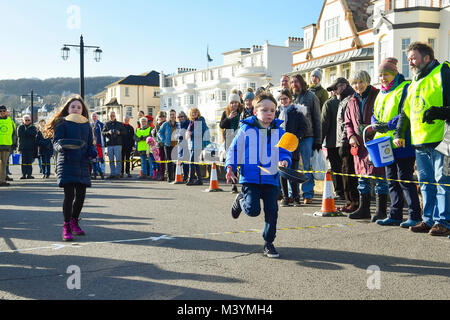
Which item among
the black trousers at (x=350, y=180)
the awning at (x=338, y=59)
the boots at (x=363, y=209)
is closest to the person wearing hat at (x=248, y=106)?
the black trousers at (x=350, y=180)

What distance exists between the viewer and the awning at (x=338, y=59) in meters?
36.2

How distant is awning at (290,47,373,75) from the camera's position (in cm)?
3622

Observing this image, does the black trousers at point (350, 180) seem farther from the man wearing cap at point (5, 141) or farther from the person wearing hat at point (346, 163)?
the man wearing cap at point (5, 141)

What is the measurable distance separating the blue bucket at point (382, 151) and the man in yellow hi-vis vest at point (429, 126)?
0.53ft

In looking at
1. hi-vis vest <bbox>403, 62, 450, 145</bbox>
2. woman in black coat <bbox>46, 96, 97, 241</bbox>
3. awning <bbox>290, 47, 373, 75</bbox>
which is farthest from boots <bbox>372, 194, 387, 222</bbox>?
awning <bbox>290, 47, 373, 75</bbox>

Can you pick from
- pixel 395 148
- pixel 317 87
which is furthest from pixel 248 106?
pixel 395 148

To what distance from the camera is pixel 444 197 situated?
250 inches

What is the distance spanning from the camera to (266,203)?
5473mm

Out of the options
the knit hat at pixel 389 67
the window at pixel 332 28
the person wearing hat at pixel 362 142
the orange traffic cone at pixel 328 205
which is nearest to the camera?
the knit hat at pixel 389 67

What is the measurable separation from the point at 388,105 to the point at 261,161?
9.03 ft

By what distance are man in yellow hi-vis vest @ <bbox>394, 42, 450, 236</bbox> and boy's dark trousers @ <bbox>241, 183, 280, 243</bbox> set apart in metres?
2.38

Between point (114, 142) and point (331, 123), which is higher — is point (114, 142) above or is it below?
below

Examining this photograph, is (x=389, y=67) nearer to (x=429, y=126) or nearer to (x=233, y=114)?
(x=429, y=126)

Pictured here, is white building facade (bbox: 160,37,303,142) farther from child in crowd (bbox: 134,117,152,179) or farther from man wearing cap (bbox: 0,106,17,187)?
man wearing cap (bbox: 0,106,17,187)
